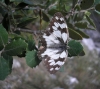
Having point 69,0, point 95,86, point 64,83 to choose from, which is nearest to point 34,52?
point 69,0

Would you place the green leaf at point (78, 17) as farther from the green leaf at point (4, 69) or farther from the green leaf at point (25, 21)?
the green leaf at point (4, 69)

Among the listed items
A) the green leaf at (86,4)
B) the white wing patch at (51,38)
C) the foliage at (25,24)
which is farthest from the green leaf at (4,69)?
the green leaf at (86,4)

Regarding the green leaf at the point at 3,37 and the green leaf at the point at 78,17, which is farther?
the green leaf at the point at 78,17

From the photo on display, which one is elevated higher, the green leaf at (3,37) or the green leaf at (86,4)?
the green leaf at (86,4)

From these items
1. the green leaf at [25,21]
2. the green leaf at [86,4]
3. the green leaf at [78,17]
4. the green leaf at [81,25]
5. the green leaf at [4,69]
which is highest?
the green leaf at [86,4]

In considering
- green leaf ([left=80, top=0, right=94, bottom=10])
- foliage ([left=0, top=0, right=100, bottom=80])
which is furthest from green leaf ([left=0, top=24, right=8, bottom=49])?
green leaf ([left=80, top=0, right=94, bottom=10])

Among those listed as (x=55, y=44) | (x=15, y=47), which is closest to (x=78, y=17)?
(x=55, y=44)

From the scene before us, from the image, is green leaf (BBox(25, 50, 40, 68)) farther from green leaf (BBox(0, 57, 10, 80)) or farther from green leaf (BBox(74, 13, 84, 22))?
green leaf (BBox(74, 13, 84, 22))
